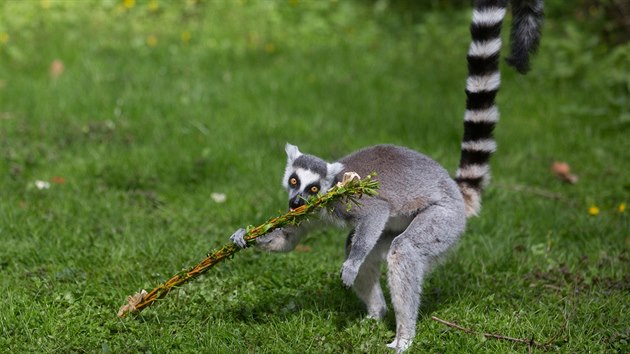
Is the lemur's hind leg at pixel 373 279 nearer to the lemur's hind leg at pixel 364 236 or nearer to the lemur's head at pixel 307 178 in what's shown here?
the lemur's hind leg at pixel 364 236

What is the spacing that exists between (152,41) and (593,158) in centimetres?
548

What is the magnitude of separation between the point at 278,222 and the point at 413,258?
802 mm

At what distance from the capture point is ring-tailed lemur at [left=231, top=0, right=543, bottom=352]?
4477mm

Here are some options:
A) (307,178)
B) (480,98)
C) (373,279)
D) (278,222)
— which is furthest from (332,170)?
(480,98)

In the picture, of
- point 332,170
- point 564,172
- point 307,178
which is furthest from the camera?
point 564,172

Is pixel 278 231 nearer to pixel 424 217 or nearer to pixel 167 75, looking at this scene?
pixel 424 217

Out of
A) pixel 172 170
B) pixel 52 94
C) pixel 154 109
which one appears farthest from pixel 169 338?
pixel 52 94

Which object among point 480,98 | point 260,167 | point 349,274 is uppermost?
point 480,98

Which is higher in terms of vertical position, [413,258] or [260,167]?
[413,258]

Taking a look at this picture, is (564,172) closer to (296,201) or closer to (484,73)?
(484,73)

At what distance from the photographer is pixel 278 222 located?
14.0 ft

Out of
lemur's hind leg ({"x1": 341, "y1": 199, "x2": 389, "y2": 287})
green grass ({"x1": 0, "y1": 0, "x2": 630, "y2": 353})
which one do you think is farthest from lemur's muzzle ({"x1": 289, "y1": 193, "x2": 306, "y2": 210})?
green grass ({"x1": 0, "y1": 0, "x2": 630, "y2": 353})

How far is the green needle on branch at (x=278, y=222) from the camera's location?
416cm

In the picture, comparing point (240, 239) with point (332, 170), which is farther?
point (332, 170)
